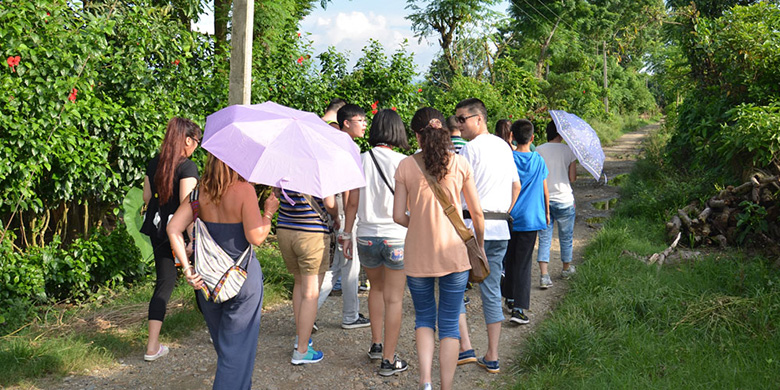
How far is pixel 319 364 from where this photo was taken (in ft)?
15.1

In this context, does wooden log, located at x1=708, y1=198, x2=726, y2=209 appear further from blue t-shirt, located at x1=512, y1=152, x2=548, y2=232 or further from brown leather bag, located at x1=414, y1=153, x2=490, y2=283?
brown leather bag, located at x1=414, y1=153, x2=490, y2=283

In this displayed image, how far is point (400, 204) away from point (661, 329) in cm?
274

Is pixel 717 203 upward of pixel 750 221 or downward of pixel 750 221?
upward

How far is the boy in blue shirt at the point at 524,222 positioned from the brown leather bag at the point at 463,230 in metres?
1.51

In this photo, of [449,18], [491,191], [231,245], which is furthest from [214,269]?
[449,18]

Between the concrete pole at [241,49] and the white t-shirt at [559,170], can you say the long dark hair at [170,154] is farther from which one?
the white t-shirt at [559,170]

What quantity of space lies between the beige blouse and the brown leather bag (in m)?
0.03

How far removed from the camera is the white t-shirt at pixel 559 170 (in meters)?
6.41

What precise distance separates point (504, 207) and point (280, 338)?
90.5 inches

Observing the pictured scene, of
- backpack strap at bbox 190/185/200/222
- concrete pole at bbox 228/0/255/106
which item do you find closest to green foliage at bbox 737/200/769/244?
concrete pole at bbox 228/0/255/106

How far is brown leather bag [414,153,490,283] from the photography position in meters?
3.59

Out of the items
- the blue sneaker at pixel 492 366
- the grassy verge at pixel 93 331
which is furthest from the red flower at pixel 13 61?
the blue sneaker at pixel 492 366

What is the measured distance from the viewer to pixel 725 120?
8.67 m

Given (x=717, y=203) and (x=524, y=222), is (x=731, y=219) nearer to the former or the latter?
(x=717, y=203)
